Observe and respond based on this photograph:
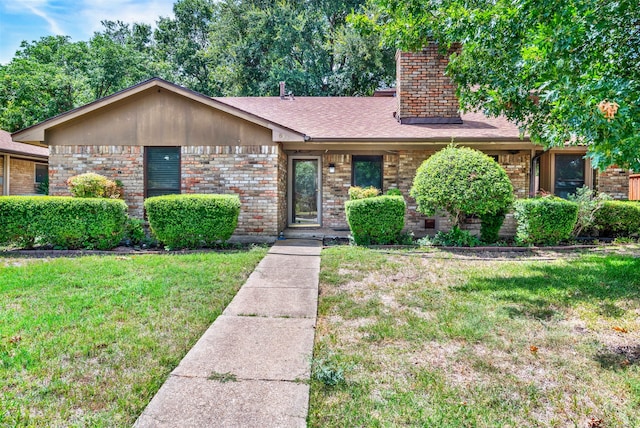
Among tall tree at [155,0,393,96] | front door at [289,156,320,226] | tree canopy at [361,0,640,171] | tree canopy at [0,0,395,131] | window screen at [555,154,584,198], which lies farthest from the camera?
tall tree at [155,0,393,96]

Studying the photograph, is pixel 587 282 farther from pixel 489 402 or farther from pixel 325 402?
pixel 325 402

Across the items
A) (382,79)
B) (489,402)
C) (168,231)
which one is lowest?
(489,402)

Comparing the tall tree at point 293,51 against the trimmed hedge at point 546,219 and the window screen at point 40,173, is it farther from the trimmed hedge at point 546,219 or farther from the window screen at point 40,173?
the trimmed hedge at point 546,219

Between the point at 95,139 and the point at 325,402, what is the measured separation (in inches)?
364

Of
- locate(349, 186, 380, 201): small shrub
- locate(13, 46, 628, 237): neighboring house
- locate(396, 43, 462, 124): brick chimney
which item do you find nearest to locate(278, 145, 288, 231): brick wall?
locate(13, 46, 628, 237): neighboring house

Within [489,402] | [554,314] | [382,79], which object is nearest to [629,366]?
[554,314]

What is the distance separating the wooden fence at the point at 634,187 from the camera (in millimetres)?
10273

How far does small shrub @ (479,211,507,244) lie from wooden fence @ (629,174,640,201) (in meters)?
5.11

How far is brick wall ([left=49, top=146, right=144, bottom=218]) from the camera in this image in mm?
8953

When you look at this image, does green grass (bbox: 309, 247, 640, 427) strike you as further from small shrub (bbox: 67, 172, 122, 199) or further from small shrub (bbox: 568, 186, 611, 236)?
small shrub (bbox: 67, 172, 122, 199)

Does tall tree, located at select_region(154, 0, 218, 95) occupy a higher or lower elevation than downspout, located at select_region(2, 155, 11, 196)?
higher

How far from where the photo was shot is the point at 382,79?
20.7 m

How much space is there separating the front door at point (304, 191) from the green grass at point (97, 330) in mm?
4988

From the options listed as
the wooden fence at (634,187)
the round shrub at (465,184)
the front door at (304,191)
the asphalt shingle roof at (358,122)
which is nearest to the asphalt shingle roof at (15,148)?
the asphalt shingle roof at (358,122)
